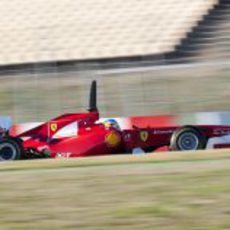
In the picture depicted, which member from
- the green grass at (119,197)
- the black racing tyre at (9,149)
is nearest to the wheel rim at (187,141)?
the black racing tyre at (9,149)

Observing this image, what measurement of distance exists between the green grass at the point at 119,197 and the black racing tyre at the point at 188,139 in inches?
322

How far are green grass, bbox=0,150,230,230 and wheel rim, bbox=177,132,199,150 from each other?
819 cm

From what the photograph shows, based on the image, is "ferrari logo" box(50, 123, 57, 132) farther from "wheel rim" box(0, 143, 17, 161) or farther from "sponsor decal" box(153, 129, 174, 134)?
"sponsor decal" box(153, 129, 174, 134)

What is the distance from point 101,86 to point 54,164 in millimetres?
10116

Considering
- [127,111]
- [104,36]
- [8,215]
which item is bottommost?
[8,215]

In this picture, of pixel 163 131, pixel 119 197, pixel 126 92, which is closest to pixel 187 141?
pixel 163 131

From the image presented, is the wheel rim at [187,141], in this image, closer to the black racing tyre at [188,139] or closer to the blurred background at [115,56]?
the black racing tyre at [188,139]

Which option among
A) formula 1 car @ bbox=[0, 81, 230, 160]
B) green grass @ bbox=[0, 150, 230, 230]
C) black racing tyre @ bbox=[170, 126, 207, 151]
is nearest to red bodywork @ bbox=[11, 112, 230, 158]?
formula 1 car @ bbox=[0, 81, 230, 160]

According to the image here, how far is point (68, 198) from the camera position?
4844mm

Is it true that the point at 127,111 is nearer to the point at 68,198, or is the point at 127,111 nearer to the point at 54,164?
the point at 54,164

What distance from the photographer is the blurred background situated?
15.8 m

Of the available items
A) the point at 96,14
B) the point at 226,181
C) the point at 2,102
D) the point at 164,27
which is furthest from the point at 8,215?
the point at 96,14

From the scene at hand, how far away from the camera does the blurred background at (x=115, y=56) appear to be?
15.8 meters

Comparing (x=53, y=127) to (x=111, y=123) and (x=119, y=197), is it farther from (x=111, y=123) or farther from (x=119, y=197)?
(x=119, y=197)
